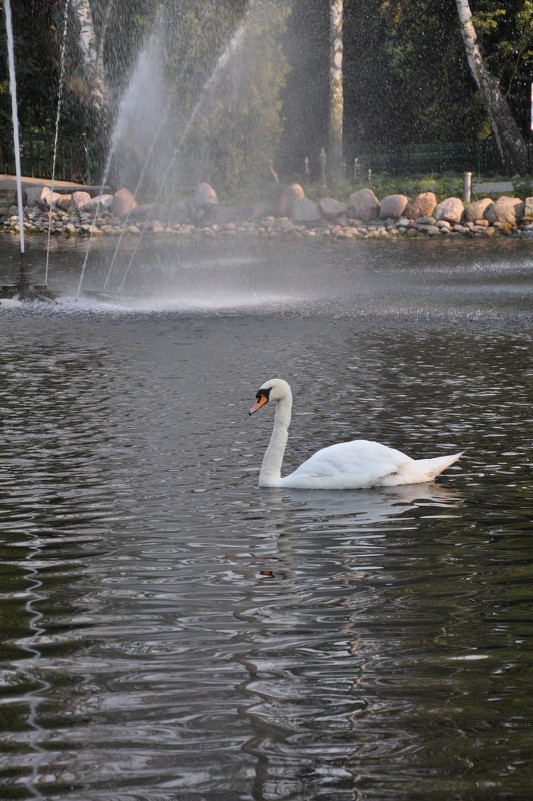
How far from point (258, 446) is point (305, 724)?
5928mm

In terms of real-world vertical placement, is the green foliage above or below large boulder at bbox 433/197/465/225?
above

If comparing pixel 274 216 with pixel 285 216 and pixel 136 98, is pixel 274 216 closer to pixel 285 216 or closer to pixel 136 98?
pixel 285 216

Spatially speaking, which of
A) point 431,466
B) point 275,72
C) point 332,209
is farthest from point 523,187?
point 431,466

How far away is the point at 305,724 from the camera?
461cm

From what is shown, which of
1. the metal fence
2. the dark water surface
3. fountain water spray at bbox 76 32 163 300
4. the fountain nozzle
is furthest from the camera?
the metal fence

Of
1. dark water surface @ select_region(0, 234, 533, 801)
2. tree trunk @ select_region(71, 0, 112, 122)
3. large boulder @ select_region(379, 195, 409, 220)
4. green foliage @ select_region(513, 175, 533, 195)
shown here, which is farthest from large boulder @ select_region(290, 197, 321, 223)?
dark water surface @ select_region(0, 234, 533, 801)

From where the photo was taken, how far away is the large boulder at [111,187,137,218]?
135 ft

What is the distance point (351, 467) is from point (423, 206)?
29.3m

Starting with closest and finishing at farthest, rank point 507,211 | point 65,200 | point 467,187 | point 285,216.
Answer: point 507,211
point 467,187
point 285,216
point 65,200

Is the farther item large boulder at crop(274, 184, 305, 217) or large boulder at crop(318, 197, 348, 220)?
large boulder at crop(274, 184, 305, 217)

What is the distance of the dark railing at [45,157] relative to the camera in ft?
155

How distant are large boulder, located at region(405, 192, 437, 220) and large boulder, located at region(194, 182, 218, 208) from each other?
6.92 m

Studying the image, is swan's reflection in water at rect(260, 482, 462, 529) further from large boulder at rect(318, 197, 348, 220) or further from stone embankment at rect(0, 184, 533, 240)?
large boulder at rect(318, 197, 348, 220)

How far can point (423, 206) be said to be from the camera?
37281mm
